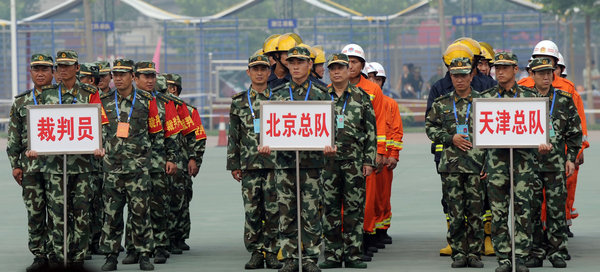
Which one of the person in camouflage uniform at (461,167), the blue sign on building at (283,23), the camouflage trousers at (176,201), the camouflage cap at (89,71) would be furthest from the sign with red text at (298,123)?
the blue sign on building at (283,23)

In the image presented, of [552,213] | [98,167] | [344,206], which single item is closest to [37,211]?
[98,167]

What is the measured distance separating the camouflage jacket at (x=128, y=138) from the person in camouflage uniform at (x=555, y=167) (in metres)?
3.43

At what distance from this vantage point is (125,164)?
1040cm

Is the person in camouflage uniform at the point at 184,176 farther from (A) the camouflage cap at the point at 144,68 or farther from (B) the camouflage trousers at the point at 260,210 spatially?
(B) the camouflage trousers at the point at 260,210

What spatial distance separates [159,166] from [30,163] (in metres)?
1.23

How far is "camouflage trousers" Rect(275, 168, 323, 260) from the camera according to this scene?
9.89 meters

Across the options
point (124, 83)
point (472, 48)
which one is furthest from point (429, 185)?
point (124, 83)

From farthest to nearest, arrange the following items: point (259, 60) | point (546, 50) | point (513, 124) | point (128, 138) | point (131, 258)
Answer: point (546, 50)
point (131, 258)
point (128, 138)
point (259, 60)
point (513, 124)

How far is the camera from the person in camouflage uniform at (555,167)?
1034 centimetres

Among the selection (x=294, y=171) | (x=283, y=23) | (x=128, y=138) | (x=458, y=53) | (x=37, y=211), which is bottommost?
(x=37, y=211)

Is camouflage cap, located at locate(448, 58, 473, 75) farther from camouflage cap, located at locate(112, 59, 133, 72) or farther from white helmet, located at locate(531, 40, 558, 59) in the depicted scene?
camouflage cap, located at locate(112, 59, 133, 72)

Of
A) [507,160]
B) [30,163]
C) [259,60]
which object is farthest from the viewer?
[259,60]

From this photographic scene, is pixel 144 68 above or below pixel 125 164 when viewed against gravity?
above

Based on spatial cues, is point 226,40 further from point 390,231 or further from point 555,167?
point 555,167
